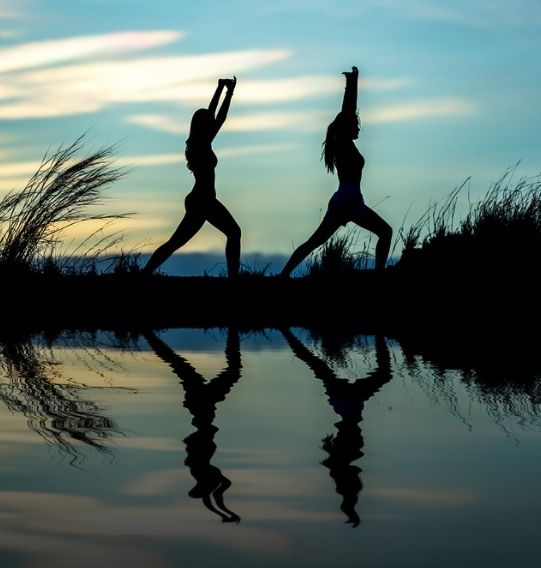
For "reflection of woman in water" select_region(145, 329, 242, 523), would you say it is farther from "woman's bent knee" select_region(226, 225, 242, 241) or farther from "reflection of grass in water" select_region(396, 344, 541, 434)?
"woman's bent knee" select_region(226, 225, 242, 241)

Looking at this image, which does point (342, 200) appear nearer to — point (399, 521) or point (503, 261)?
point (503, 261)

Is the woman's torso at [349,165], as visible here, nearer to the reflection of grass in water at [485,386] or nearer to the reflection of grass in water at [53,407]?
the reflection of grass in water at [485,386]

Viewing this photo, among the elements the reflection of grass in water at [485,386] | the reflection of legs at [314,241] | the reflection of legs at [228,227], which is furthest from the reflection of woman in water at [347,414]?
the reflection of legs at [228,227]

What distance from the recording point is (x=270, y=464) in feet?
11.8

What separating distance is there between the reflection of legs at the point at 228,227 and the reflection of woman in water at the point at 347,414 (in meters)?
3.32

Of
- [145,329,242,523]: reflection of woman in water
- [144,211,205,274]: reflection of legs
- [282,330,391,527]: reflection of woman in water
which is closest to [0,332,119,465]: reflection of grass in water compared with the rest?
[145,329,242,523]: reflection of woman in water

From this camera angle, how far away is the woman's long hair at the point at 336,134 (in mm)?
10609

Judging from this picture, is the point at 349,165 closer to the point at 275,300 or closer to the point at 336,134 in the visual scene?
the point at 336,134

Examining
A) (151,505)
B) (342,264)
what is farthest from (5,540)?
(342,264)

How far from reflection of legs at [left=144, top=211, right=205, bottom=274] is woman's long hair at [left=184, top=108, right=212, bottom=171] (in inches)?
19.5

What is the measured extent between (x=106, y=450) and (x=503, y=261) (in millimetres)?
8738

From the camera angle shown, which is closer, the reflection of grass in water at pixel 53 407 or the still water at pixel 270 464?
the still water at pixel 270 464

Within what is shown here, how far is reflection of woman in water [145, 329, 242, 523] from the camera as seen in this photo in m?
3.16

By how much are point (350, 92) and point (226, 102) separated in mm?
1129
